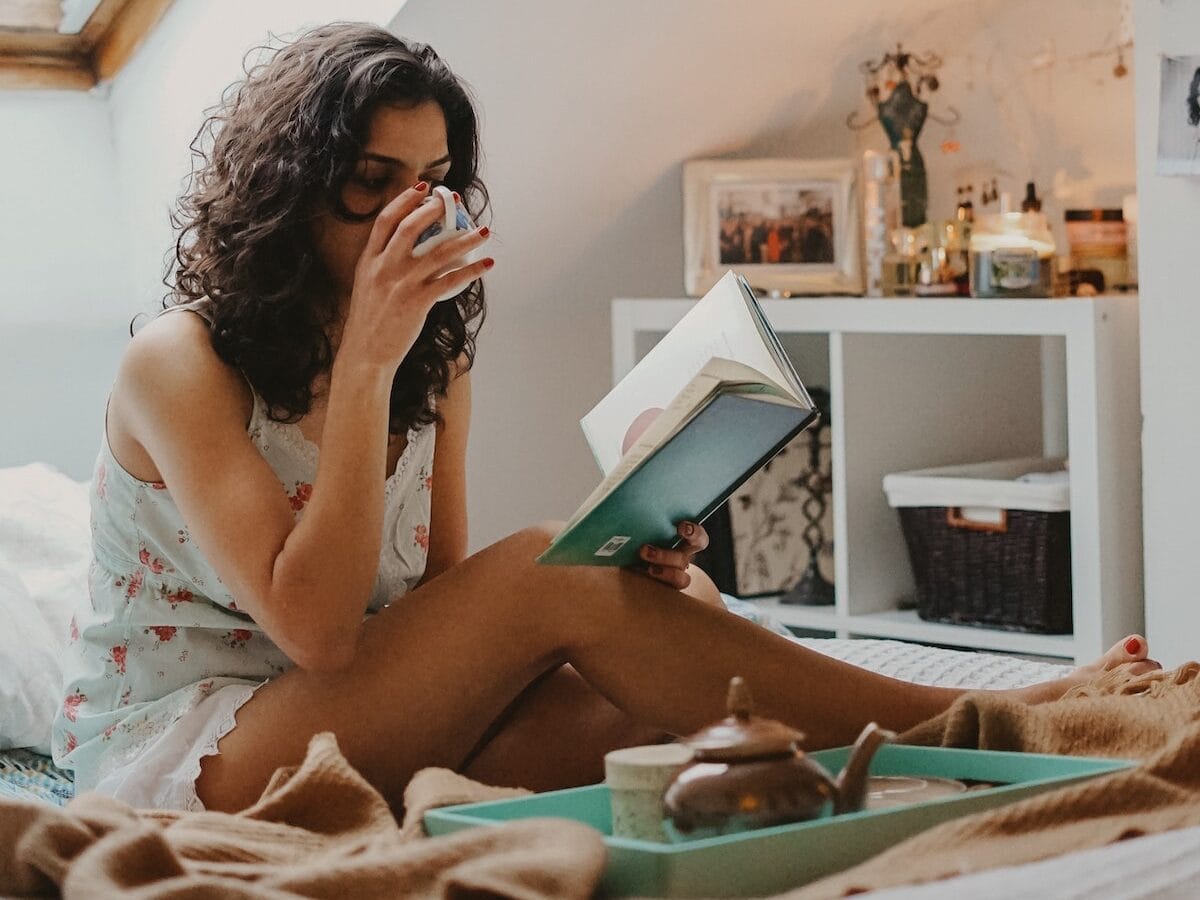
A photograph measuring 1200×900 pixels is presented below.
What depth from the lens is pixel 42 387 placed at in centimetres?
246

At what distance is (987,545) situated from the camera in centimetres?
245

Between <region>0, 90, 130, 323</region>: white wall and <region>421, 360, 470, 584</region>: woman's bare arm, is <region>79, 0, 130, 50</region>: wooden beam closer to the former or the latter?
<region>0, 90, 130, 323</region>: white wall

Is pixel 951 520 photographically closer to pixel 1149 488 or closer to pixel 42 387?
pixel 1149 488

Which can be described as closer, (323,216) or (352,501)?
(352,501)

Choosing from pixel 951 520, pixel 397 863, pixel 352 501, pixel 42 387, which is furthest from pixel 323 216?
pixel 951 520

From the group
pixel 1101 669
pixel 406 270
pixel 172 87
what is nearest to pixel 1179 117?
pixel 1101 669

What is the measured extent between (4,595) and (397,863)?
1054 mm

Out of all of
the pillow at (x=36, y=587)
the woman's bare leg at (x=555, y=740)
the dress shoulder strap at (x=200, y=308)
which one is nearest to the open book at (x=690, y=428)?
the woman's bare leg at (x=555, y=740)

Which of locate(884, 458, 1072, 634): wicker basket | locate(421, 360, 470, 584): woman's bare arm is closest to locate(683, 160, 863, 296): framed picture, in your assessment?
locate(884, 458, 1072, 634): wicker basket

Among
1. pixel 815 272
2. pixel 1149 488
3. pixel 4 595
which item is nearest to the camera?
pixel 4 595

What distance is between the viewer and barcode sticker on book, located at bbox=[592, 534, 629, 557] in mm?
1331

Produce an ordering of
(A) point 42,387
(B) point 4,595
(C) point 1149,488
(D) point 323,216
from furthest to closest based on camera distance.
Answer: (A) point 42,387 → (C) point 1149,488 → (B) point 4,595 → (D) point 323,216

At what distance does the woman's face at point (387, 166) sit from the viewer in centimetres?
145

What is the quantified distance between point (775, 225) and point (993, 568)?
0.67m
